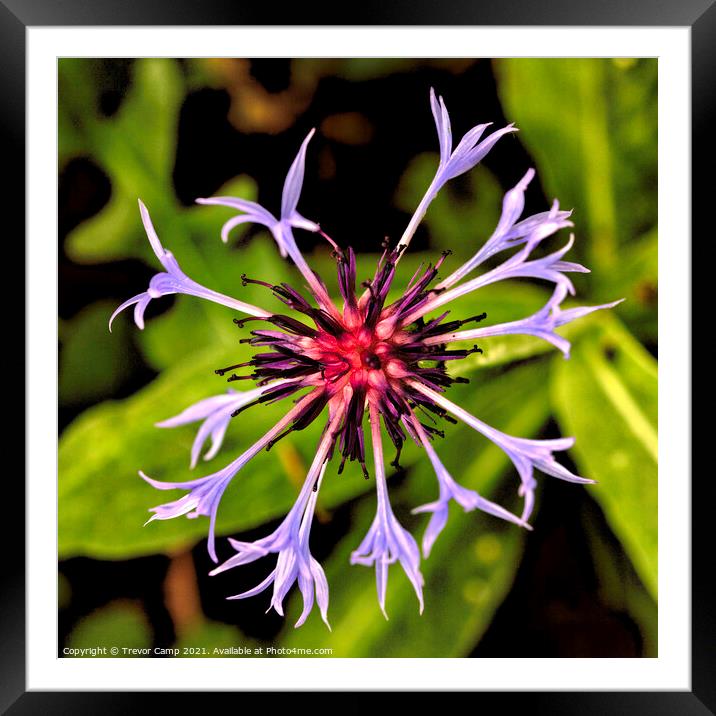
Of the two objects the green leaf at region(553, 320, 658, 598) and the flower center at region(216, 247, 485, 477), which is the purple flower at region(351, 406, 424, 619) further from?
the green leaf at region(553, 320, 658, 598)

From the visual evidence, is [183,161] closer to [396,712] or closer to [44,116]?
[44,116]

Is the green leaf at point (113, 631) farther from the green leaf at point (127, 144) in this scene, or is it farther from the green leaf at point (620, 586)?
the green leaf at point (620, 586)

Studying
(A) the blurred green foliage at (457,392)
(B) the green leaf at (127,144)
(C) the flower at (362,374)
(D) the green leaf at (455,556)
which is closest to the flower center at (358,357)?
(C) the flower at (362,374)

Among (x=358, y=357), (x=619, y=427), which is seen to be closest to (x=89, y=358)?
(x=358, y=357)

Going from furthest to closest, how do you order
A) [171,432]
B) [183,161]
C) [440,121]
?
[183,161]
[171,432]
[440,121]
